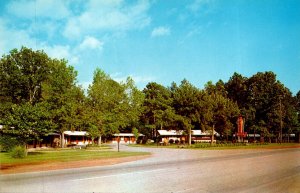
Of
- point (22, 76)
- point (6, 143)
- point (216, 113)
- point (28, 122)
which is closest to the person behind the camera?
point (28, 122)

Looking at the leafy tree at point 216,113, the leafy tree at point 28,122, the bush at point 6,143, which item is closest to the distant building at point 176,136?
the leafy tree at point 216,113

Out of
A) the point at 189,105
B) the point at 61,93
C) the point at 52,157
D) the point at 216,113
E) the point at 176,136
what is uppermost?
the point at 61,93

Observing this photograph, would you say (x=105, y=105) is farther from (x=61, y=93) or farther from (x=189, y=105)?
(x=189, y=105)

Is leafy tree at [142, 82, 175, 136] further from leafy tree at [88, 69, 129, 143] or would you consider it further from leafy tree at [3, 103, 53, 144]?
leafy tree at [3, 103, 53, 144]

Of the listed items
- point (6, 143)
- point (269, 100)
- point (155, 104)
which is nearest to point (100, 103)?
point (155, 104)

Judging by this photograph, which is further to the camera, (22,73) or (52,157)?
(22,73)

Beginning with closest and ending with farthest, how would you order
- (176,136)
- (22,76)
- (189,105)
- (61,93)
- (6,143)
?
1. (6,143)
2. (22,76)
3. (61,93)
4. (189,105)
5. (176,136)

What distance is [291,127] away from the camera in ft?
326

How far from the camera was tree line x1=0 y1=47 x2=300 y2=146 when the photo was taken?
58.3 meters

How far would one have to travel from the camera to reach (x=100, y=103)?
73.6m

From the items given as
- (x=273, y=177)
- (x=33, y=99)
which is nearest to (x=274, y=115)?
(x=33, y=99)

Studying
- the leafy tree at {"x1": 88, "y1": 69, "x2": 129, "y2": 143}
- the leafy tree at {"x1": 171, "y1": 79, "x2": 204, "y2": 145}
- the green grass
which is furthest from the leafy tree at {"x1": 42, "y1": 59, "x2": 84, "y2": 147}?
the green grass

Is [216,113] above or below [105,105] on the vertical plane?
below

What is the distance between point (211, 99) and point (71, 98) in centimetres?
2953
